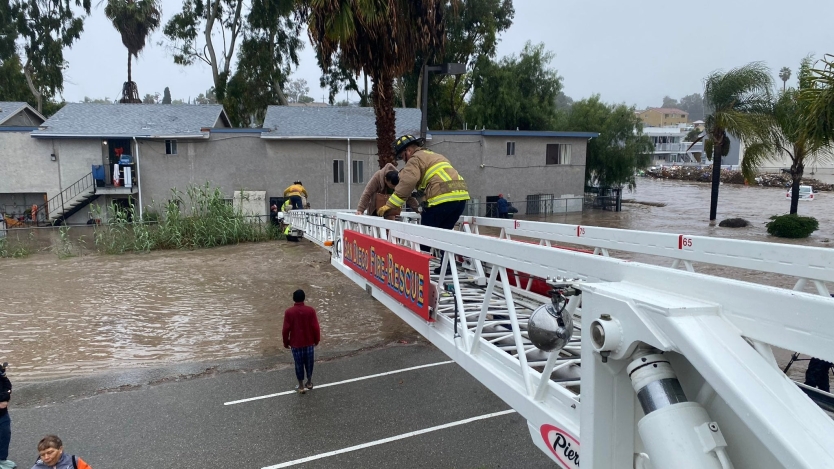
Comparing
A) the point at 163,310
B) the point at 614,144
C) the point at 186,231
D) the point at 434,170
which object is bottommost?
the point at 163,310

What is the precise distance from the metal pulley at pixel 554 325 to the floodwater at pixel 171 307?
7.11 meters

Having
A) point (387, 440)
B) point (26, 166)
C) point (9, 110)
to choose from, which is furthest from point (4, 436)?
point (9, 110)

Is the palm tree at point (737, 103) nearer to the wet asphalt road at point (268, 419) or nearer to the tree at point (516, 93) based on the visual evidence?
the tree at point (516, 93)

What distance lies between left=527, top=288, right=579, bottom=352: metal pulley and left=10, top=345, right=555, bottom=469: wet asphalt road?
3274 millimetres

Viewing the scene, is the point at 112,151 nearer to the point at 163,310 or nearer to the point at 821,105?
the point at 163,310

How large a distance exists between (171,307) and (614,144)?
29893 mm

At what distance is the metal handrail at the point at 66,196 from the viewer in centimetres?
2534

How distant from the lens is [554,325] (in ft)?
8.46

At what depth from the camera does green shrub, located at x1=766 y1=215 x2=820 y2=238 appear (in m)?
19.8

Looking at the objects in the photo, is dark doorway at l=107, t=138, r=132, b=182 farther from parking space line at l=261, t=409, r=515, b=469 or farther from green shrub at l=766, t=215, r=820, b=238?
green shrub at l=766, t=215, r=820, b=238

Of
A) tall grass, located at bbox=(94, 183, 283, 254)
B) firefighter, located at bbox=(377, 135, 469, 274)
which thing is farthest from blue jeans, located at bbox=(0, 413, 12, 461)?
tall grass, located at bbox=(94, 183, 283, 254)

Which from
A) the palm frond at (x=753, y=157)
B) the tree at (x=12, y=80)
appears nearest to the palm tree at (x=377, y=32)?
the palm frond at (x=753, y=157)

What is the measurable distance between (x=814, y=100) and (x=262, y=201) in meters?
21.4

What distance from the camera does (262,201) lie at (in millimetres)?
25766
